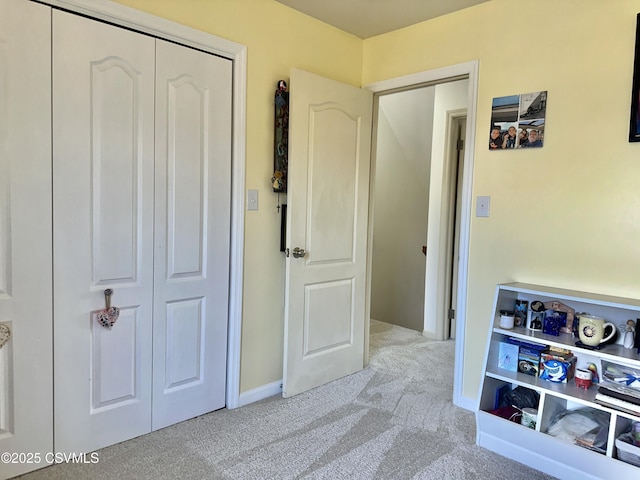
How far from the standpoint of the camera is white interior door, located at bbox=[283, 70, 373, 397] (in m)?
2.62

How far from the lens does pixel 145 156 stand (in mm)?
2078

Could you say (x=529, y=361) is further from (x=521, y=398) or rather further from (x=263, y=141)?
(x=263, y=141)

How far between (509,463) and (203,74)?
2.49 meters

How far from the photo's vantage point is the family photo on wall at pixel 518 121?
227 centimetres

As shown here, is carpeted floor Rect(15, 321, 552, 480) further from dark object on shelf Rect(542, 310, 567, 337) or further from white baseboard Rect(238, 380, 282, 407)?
dark object on shelf Rect(542, 310, 567, 337)

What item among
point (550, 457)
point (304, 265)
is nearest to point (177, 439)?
point (304, 265)

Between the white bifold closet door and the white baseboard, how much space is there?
0.51ft

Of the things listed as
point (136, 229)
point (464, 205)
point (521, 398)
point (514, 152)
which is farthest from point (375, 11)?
point (521, 398)

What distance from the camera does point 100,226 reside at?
196 cm

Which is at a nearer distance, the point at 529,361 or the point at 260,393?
the point at 529,361

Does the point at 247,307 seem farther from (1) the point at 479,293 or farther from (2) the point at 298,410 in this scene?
(1) the point at 479,293

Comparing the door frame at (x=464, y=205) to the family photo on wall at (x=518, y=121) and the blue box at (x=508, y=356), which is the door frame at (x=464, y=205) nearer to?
the family photo on wall at (x=518, y=121)

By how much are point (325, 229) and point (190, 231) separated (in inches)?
35.4

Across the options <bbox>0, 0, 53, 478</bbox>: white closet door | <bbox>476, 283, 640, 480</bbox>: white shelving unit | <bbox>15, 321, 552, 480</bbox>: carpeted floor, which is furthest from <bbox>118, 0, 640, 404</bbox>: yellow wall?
<bbox>0, 0, 53, 478</bbox>: white closet door
